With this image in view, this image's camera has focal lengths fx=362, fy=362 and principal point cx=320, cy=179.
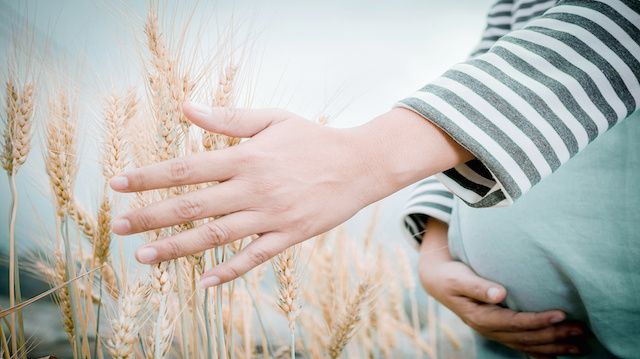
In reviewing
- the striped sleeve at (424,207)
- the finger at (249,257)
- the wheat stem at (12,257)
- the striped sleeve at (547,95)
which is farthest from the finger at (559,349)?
the wheat stem at (12,257)

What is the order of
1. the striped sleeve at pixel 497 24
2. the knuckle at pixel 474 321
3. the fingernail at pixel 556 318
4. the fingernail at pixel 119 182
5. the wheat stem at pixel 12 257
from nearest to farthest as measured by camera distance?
1. the fingernail at pixel 119 182
2. the wheat stem at pixel 12 257
3. the fingernail at pixel 556 318
4. the knuckle at pixel 474 321
5. the striped sleeve at pixel 497 24

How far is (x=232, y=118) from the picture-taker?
1.35ft

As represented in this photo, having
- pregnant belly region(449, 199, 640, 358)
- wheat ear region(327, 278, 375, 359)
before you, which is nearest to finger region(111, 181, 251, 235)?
wheat ear region(327, 278, 375, 359)

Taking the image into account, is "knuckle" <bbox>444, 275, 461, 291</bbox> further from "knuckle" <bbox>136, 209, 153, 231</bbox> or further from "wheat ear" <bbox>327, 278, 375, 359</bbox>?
"knuckle" <bbox>136, 209, 153, 231</bbox>

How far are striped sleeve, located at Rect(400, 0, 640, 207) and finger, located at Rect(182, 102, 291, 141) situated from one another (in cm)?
17

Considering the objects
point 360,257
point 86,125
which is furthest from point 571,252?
point 86,125

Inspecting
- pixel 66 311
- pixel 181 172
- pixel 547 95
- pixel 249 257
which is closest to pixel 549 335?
pixel 547 95

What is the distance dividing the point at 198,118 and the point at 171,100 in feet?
0.23

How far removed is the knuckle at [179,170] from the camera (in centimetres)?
38

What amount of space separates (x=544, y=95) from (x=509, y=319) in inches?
17.7

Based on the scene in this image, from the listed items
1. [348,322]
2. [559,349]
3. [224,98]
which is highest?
[224,98]

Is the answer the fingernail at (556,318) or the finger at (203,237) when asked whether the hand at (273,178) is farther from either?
the fingernail at (556,318)

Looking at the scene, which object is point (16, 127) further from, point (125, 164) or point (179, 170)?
point (179, 170)

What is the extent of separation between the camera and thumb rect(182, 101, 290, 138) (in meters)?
0.40
